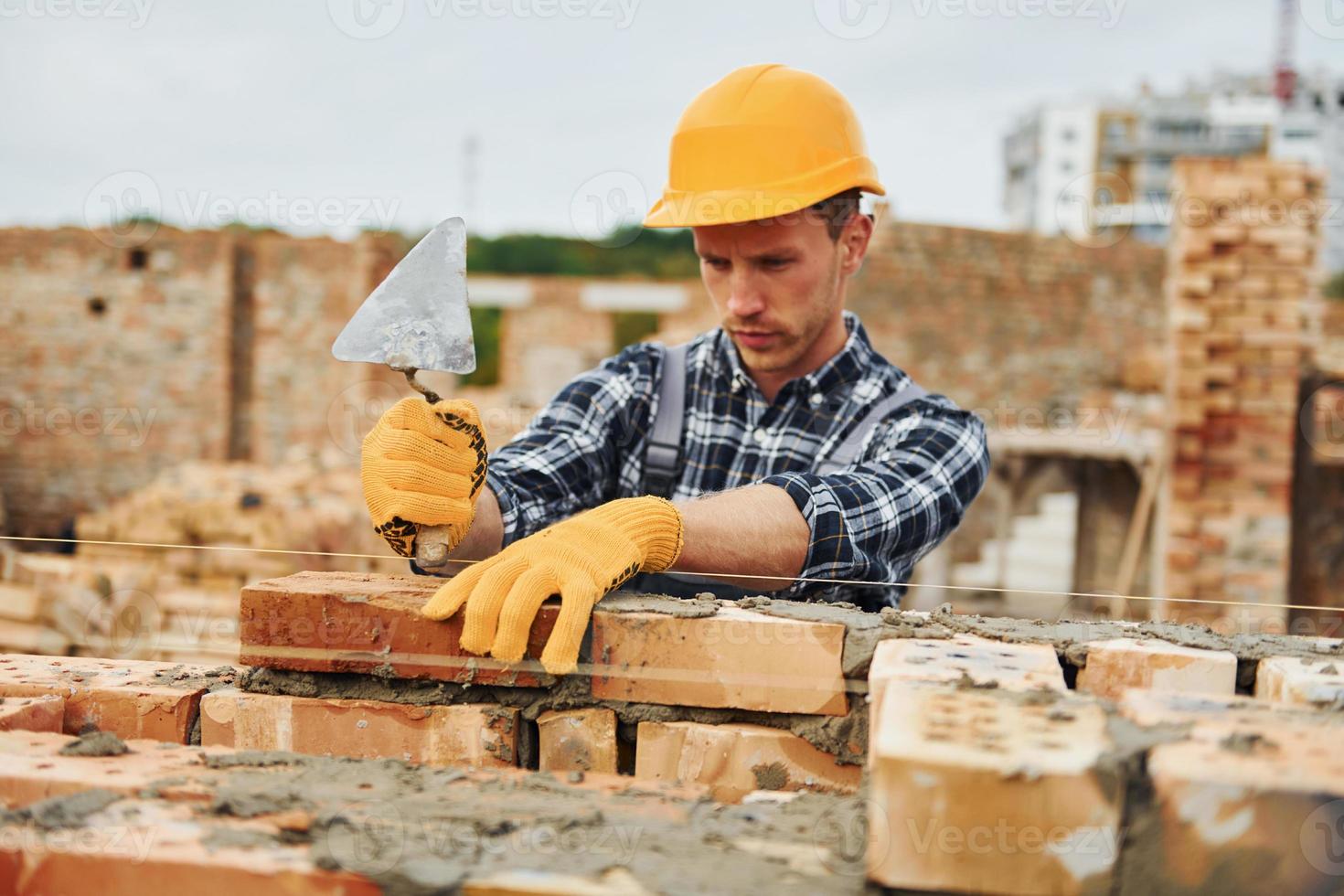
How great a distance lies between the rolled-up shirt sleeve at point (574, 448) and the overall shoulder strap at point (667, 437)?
2.1 inches

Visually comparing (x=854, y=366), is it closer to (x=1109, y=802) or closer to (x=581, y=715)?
(x=581, y=715)

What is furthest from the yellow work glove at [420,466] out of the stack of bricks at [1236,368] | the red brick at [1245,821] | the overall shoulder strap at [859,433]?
the stack of bricks at [1236,368]

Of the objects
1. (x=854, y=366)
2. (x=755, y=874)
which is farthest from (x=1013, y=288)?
(x=755, y=874)

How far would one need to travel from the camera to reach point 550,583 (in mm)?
1867

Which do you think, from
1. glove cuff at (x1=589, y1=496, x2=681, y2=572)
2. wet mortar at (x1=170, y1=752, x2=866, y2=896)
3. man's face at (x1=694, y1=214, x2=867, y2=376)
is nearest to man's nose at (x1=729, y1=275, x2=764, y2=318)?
man's face at (x1=694, y1=214, x2=867, y2=376)

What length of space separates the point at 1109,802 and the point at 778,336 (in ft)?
5.58

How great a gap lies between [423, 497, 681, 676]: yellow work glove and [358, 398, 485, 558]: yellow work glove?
0.55ft

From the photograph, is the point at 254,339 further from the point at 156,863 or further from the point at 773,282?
the point at 156,863

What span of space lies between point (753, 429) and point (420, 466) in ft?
3.68

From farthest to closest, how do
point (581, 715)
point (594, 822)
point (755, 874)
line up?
point (581, 715) < point (594, 822) < point (755, 874)

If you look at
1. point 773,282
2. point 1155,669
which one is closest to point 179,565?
point 773,282

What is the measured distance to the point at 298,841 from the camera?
1404 mm

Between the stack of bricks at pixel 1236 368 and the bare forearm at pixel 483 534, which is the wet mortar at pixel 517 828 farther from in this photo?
the stack of bricks at pixel 1236 368

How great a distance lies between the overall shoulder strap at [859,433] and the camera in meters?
2.68
